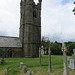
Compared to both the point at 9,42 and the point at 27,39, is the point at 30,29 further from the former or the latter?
the point at 9,42

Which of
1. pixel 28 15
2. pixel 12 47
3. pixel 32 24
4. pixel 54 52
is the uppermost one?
pixel 28 15

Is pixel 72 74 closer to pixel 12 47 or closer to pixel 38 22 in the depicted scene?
pixel 12 47

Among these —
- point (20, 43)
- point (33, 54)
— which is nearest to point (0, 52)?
point (20, 43)

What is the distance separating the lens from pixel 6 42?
35344 mm

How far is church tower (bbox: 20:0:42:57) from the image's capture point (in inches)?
1353

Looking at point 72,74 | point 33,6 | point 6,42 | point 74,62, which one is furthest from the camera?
point 33,6

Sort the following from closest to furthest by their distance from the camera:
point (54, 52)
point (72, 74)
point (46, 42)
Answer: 1. point (72, 74)
2. point (46, 42)
3. point (54, 52)

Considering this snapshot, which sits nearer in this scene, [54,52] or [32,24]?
[32,24]

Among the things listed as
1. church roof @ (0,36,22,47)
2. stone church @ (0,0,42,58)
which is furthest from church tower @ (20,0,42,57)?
church roof @ (0,36,22,47)

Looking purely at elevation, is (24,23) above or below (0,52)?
above

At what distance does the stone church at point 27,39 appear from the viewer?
111 feet

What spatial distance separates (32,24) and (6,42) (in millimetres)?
10535

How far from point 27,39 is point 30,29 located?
11.4 feet

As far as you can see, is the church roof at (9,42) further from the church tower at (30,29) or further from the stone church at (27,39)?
the church tower at (30,29)
